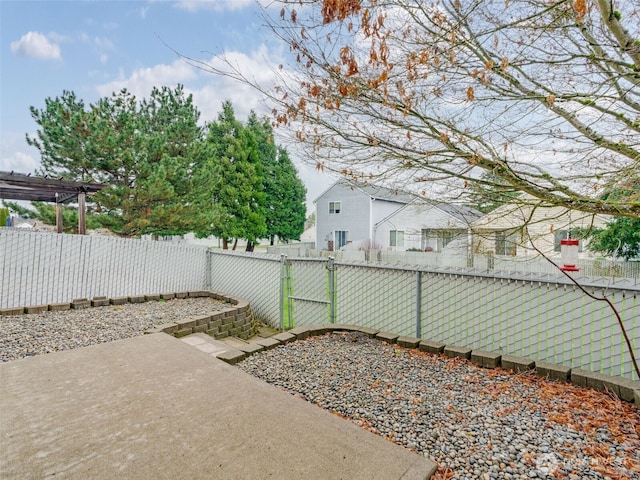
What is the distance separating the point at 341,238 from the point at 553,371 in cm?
1879

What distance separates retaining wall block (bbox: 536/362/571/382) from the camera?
3018mm

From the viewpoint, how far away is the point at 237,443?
207 cm

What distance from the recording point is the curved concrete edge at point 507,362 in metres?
2.70

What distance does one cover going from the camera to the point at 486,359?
3383mm

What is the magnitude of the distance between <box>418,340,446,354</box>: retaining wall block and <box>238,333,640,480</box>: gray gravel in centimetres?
12

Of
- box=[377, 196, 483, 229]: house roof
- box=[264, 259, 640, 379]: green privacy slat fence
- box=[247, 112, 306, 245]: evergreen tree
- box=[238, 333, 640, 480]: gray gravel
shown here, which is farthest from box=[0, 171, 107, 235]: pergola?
box=[247, 112, 306, 245]: evergreen tree

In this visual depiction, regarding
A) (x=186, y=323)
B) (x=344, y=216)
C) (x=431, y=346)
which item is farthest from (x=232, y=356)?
(x=344, y=216)

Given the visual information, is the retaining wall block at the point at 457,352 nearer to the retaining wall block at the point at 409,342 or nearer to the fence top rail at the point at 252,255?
the retaining wall block at the point at 409,342

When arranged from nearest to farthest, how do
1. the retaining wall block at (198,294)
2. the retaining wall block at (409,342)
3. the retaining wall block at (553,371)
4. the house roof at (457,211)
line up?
the retaining wall block at (553,371)
the retaining wall block at (409,342)
the house roof at (457,211)
the retaining wall block at (198,294)

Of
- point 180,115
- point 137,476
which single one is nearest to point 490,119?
point 137,476

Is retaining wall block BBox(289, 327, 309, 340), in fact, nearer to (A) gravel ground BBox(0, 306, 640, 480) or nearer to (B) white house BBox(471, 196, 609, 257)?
(A) gravel ground BBox(0, 306, 640, 480)

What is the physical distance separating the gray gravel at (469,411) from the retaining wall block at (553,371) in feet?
0.41

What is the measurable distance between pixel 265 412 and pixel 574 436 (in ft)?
6.91

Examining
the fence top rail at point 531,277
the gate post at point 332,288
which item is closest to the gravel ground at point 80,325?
the gate post at point 332,288
